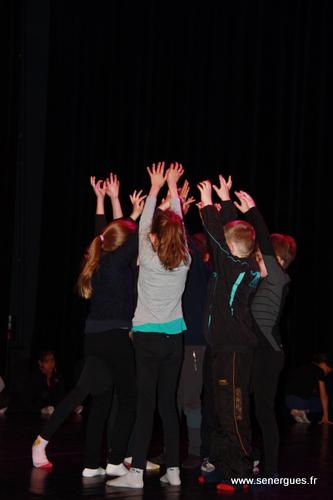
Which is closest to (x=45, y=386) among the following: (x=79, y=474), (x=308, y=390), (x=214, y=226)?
(x=308, y=390)

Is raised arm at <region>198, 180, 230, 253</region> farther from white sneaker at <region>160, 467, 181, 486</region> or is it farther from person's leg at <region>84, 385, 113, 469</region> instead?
white sneaker at <region>160, 467, 181, 486</region>

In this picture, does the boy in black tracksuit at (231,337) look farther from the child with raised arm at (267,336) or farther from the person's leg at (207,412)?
the person's leg at (207,412)

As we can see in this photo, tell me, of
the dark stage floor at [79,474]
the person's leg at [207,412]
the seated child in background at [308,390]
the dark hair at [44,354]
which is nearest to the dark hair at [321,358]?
the seated child in background at [308,390]

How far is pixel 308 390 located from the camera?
7.06 metres

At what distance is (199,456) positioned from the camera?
4.38m

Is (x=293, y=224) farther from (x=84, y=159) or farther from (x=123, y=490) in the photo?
(x=123, y=490)

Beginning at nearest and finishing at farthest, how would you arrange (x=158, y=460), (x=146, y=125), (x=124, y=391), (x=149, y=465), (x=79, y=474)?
(x=124, y=391)
(x=79, y=474)
(x=149, y=465)
(x=158, y=460)
(x=146, y=125)

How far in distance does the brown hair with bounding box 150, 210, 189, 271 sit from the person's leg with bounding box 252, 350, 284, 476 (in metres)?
0.61

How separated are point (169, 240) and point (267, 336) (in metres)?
0.68

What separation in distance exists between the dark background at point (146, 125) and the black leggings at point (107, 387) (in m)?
3.77

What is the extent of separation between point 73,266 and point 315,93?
9.84 ft

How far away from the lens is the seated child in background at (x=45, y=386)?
24.3ft

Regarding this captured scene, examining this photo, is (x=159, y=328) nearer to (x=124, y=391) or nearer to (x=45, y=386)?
(x=124, y=391)

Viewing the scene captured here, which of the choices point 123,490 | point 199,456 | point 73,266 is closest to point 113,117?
point 73,266
